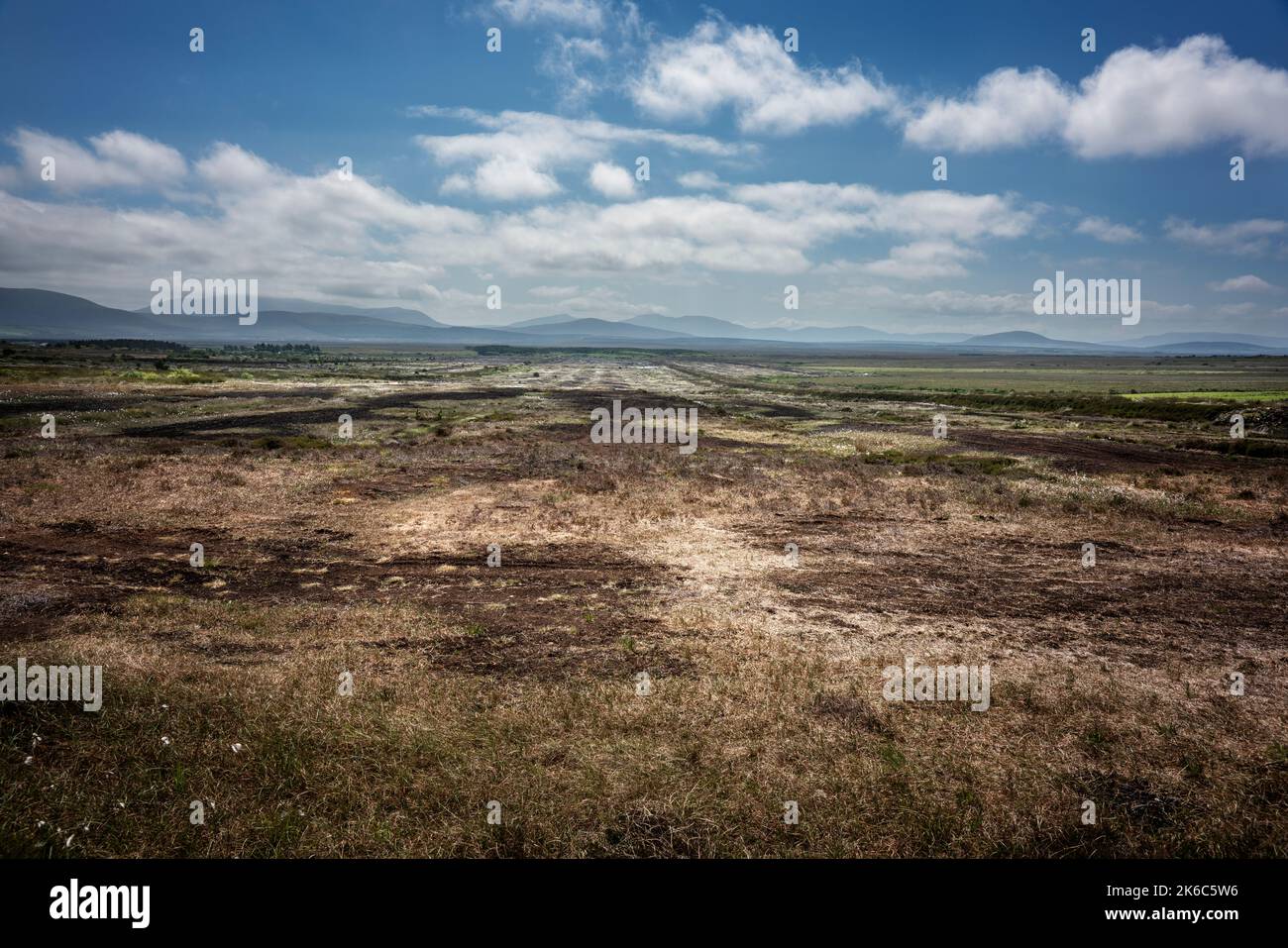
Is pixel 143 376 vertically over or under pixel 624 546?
over

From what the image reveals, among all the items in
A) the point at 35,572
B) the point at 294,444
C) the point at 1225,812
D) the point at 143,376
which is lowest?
the point at 1225,812

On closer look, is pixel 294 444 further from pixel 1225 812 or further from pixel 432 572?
pixel 1225 812

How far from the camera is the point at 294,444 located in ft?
132

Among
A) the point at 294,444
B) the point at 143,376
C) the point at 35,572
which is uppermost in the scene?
the point at 143,376

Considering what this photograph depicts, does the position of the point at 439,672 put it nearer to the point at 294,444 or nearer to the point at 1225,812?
the point at 1225,812

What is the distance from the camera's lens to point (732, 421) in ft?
208

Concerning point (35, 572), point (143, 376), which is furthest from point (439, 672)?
point (143, 376)

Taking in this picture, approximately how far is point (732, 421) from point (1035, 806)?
56.6m

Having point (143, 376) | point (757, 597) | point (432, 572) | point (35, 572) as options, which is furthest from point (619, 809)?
point (143, 376)
